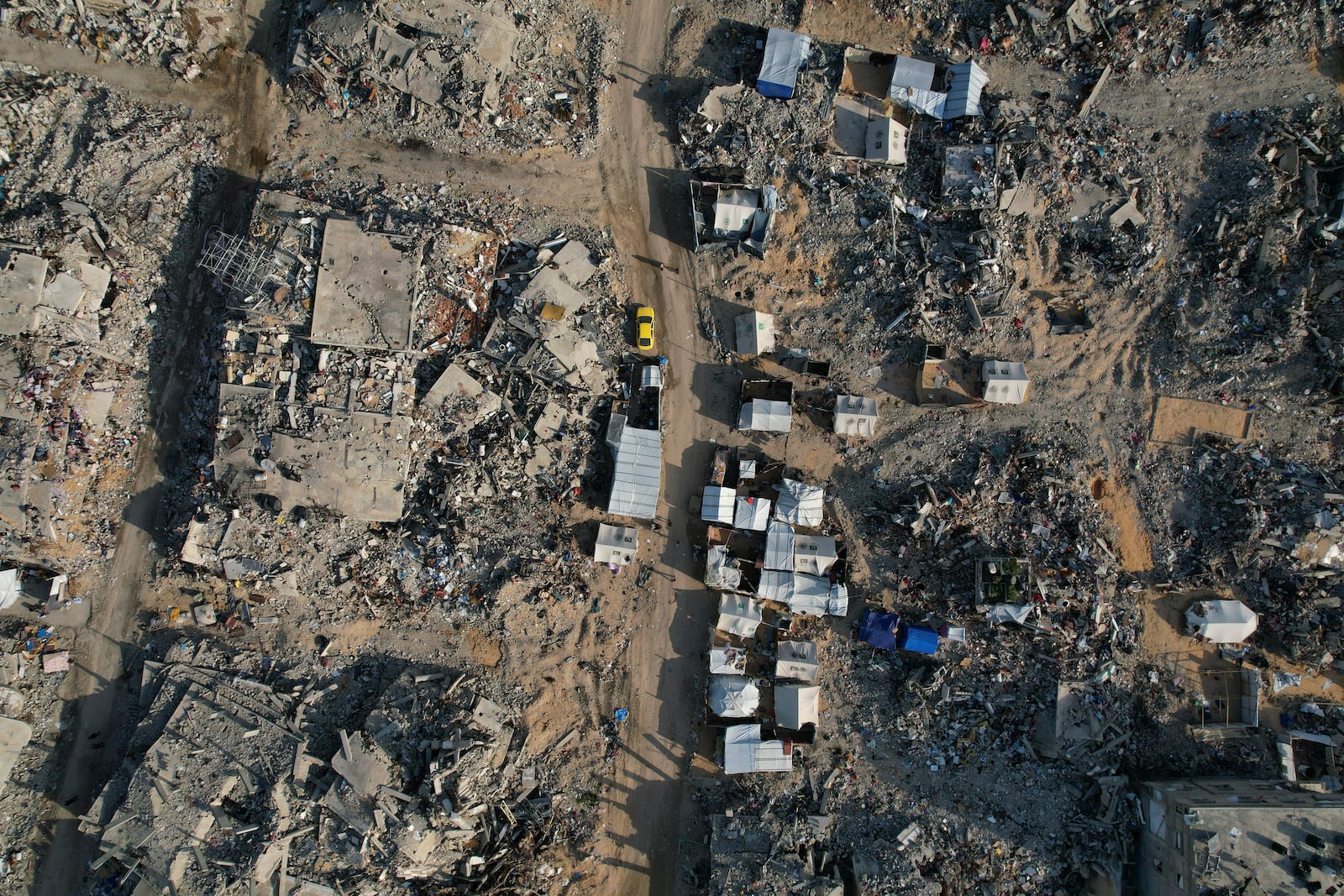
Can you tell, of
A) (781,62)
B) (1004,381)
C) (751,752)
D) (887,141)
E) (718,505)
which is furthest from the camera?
(781,62)

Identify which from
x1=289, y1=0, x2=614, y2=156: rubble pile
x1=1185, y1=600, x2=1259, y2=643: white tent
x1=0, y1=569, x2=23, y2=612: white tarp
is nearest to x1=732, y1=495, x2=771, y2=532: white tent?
x1=289, y1=0, x2=614, y2=156: rubble pile

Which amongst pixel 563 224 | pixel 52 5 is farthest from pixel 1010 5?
pixel 52 5

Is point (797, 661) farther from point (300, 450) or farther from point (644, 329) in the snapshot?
point (300, 450)

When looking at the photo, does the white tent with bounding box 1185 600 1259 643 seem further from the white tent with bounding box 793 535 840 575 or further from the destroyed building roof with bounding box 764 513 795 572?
the destroyed building roof with bounding box 764 513 795 572

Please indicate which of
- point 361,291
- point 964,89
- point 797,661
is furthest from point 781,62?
point 797,661

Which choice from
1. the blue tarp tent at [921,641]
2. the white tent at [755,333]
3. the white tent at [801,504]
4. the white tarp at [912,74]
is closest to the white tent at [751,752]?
the blue tarp tent at [921,641]

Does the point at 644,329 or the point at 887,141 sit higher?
the point at 887,141

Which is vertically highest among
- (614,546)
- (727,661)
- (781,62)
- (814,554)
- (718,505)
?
(781,62)

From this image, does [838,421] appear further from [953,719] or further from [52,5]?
[52,5]

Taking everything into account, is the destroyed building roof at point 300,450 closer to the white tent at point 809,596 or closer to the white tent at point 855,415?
the white tent at point 809,596
